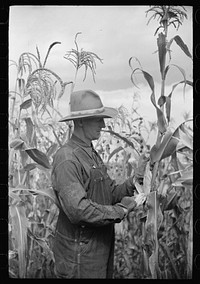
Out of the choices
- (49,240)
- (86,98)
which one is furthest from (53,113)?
(49,240)

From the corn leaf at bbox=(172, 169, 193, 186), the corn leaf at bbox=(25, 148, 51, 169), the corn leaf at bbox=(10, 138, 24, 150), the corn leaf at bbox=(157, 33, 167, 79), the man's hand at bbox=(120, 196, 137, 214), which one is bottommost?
the man's hand at bbox=(120, 196, 137, 214)

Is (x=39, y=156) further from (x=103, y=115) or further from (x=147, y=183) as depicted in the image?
(x=147, y=183)

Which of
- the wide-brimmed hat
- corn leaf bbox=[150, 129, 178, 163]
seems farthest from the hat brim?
corn leaf bbox=[150, 129, 178, 163]

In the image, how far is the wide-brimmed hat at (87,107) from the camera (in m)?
2.52

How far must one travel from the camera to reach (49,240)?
104 inches

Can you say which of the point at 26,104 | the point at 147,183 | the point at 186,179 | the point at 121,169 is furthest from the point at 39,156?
the point at 186,179

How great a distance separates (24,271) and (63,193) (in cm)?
40

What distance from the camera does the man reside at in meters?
2.49

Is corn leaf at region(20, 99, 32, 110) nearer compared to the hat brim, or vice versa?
the hat brim

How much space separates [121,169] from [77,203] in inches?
11.0

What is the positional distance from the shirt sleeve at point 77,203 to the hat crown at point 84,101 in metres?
0.21

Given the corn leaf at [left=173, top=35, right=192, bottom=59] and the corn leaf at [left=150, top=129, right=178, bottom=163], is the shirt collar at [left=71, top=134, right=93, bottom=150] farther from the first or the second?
the corn leaf at [left=173, top=35, right=192, bottom=59]

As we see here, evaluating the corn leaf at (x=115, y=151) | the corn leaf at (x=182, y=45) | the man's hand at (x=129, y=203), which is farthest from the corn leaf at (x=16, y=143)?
the corn leaf at (x=182, y=45)

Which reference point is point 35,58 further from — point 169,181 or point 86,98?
point 169,181
